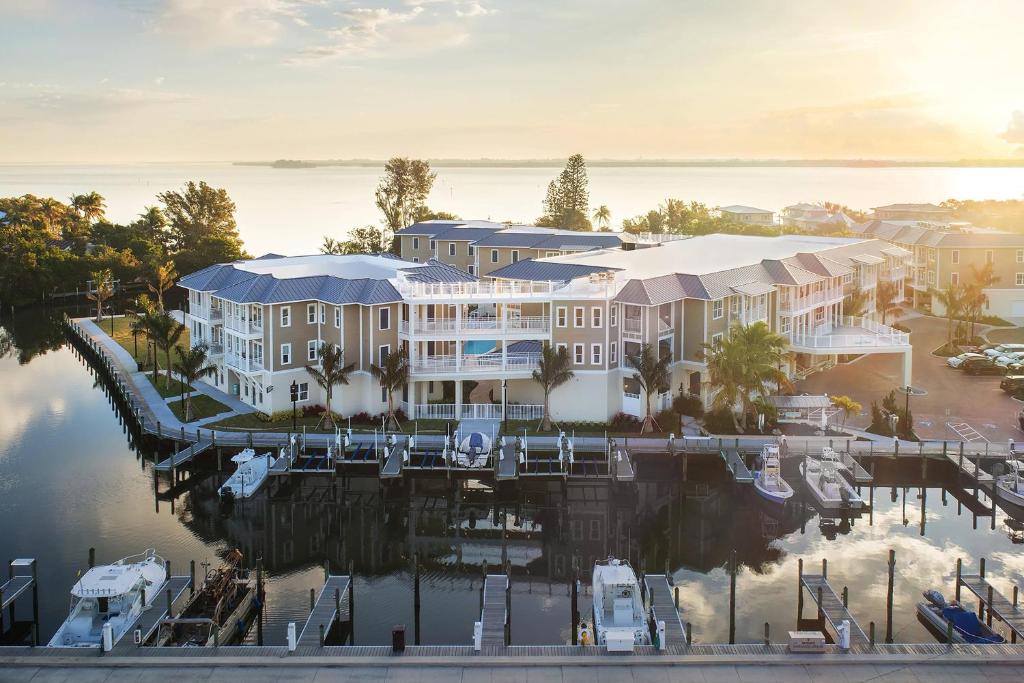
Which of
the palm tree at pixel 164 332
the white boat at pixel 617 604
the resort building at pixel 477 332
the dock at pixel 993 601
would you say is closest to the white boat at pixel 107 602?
the white boat at pixel 617 604

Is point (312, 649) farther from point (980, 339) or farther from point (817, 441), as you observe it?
point (980, 339)

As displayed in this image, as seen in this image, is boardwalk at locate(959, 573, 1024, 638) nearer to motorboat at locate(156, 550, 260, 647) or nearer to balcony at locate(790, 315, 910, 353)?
motorboat at locate(156, 550, 260, 647)

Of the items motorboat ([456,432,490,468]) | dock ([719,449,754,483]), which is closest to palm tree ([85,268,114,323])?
motorboat ([456,432,490,468])

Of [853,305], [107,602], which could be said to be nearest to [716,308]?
[853,305]

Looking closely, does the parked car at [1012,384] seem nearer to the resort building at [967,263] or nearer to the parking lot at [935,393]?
the parking lot at [935,393]

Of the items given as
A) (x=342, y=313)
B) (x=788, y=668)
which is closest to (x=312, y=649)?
(x=788, y=668)
